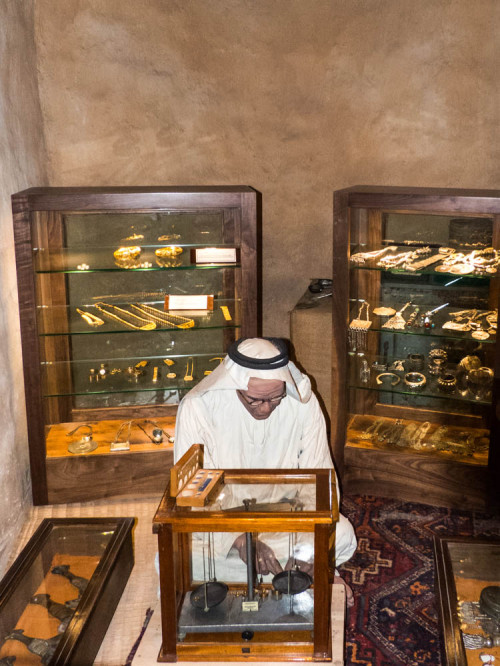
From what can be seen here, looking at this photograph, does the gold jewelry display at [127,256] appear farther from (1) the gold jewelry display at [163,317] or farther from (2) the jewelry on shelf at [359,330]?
(2) the jewelry on shelf at [359,330]

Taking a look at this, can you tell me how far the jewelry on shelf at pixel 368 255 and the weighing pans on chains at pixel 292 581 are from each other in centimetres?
256

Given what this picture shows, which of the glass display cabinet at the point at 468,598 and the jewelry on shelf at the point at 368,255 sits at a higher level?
the jewelry on shelf at the point at 368,255

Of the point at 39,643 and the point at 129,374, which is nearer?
the point at 39,643

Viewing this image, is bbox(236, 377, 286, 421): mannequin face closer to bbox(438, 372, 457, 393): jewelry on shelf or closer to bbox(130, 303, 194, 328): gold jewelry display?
bbox(130, 303, 194, 328): gold jewelry display

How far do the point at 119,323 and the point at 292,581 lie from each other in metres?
2.66

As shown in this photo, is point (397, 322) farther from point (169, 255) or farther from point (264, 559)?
point (264, 559)

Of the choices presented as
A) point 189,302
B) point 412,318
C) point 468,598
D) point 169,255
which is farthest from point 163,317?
point 468,598

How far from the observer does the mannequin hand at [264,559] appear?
9.57ft

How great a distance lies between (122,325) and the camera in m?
5.12

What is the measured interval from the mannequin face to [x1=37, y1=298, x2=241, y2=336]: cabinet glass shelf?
4.46 feet

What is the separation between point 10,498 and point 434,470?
9.18ft

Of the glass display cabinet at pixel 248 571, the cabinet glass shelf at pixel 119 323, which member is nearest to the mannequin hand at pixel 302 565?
the glass display cabinet at pixel 248 571

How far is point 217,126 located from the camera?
5.97m

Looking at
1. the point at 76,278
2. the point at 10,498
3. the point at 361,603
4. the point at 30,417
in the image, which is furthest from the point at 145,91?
the point at 361,603
